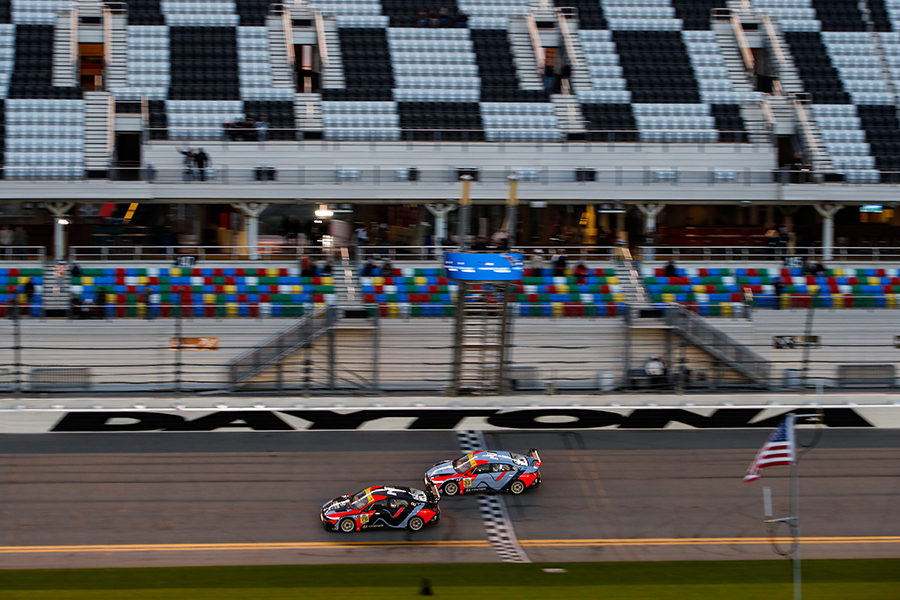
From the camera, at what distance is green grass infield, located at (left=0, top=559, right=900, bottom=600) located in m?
11.5

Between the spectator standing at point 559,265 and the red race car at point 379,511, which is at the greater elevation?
the spectator standing at point 559,265

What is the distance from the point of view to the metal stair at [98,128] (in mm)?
26875

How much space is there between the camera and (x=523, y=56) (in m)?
31.5

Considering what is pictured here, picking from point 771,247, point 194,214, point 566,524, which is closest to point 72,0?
point 194,214

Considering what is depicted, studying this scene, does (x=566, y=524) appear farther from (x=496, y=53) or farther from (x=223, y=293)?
(x=496, y=53)

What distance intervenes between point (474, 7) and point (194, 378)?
19.4m

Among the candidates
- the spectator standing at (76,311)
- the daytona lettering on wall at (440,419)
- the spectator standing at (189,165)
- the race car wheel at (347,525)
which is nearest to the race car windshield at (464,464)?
the race car wheel at (347,525)

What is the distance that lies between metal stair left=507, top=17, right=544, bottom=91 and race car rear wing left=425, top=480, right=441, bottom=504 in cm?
1854

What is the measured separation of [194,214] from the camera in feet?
87.0

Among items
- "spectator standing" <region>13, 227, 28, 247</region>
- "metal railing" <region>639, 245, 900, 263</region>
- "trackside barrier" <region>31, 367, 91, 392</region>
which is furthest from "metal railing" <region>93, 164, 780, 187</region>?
"trackside barrier" <region>31, 367, 91, 392</region>

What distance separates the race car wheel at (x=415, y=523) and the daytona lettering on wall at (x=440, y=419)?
3703 mm

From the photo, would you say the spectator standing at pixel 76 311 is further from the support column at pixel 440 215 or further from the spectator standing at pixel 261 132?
the support column at pixel 440 215

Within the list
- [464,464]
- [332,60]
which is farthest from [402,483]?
[332,60]

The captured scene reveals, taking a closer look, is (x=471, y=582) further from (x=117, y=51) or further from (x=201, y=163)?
(x=117, y=51)
